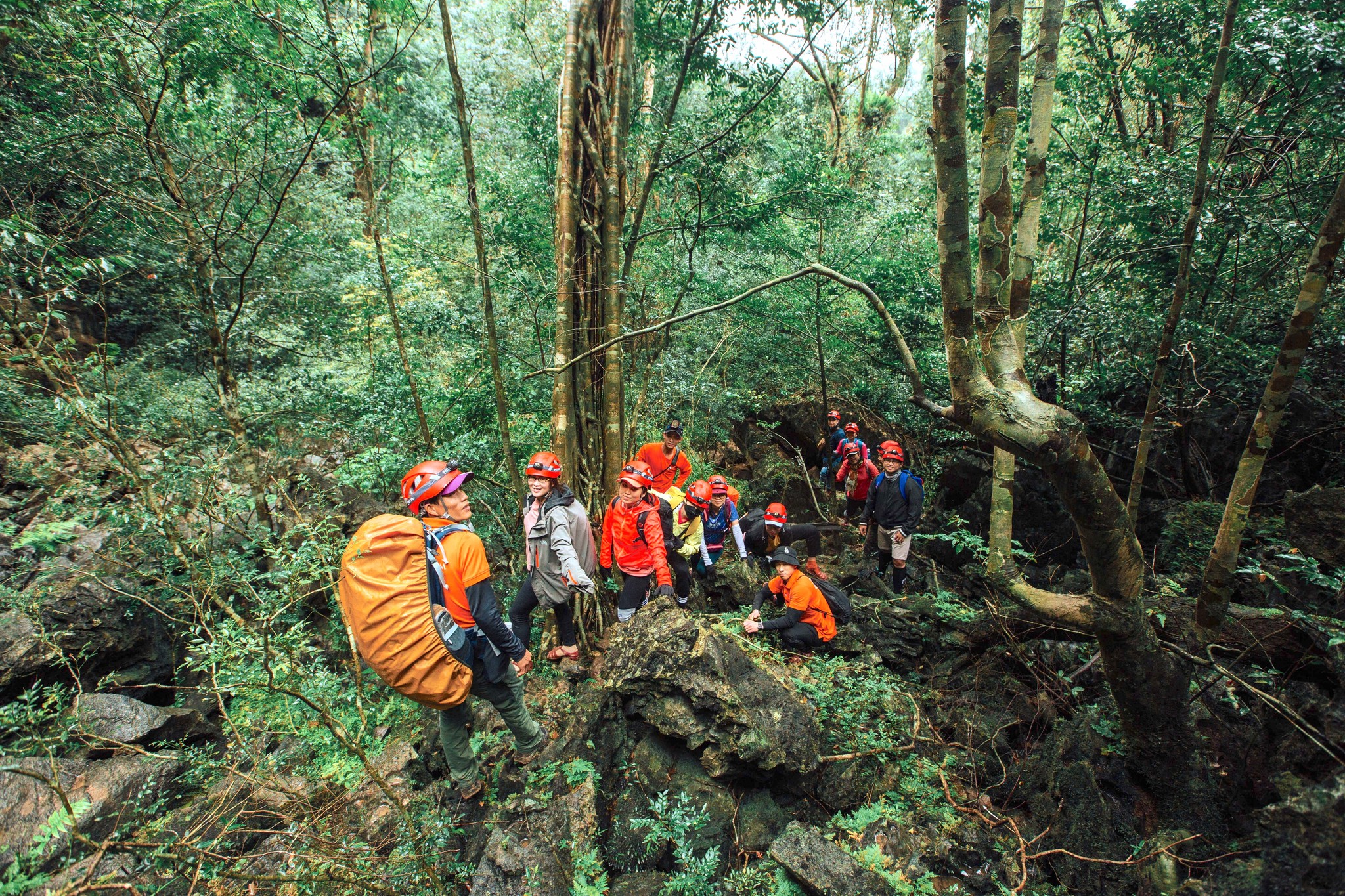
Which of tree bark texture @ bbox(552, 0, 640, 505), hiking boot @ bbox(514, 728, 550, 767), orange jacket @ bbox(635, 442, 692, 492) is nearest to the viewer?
hiking boot @ bbox(514, 728, 550, 767)

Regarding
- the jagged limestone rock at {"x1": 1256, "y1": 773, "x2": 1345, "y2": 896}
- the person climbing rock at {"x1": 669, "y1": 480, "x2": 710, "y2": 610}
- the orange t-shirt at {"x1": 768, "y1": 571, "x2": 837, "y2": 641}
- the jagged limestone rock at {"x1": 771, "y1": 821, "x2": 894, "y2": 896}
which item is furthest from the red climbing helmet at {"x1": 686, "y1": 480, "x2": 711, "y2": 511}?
the jagged limestone rock at {"x1": 1256, "y1": 773, "x2": 1345, "y2": 896}

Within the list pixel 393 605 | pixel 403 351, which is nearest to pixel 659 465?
pixel 403 351

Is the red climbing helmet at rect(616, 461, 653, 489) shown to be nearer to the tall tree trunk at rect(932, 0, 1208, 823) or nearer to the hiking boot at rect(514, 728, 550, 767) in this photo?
the hiking boot at rect(514, 728, 550, 767)

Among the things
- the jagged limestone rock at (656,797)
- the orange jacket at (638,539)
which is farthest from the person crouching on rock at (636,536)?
the jagged limestone rock at (656,797)

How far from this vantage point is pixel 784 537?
7.23 metres

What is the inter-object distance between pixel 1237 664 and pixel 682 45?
8694 millimetres

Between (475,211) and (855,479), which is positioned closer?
(475,211)

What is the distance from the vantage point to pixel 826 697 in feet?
14.6

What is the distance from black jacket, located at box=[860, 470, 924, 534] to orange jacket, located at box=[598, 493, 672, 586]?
342 centimetres

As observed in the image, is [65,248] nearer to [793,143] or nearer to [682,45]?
[682,45]

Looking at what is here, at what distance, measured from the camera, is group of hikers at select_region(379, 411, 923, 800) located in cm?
349

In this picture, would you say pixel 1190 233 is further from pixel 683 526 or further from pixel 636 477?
pixel 683 526

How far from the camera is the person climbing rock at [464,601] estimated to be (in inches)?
134

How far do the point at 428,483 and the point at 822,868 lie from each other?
11.0 ft
